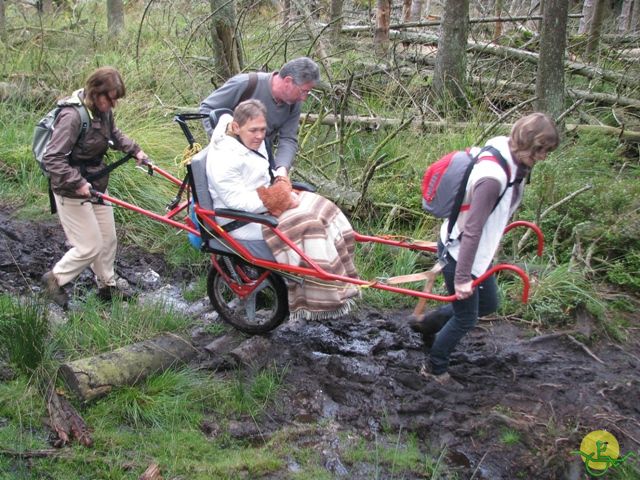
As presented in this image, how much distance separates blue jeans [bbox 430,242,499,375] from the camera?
3.94 m

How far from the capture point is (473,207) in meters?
3.50

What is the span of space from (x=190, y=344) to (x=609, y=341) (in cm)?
323

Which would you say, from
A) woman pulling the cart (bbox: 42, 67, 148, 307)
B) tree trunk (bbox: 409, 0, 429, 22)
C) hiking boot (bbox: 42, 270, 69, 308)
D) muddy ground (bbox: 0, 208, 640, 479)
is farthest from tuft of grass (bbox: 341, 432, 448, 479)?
tree trunk (bbox: 409, 0, 429, 22)

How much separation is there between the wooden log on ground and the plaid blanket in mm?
854

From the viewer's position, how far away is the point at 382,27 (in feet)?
35.0

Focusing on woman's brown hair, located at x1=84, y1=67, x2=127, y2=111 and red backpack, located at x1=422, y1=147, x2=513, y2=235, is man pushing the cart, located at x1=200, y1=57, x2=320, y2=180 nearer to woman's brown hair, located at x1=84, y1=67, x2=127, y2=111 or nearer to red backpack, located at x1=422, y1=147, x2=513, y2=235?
woman's brown hair, located at x1=84, y1=67, x2=127, y2=111

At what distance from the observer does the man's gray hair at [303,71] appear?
14.9 feet

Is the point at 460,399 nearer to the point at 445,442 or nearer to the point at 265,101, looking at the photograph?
the point at 445,442

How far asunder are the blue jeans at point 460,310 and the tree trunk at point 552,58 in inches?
165

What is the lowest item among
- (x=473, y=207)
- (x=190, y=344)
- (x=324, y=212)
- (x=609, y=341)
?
(x=609, y=341)

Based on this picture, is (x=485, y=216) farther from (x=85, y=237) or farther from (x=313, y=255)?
(x=85, y=237)

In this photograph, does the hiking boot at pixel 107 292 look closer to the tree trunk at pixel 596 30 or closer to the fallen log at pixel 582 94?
the fallen log at pixel 582 94

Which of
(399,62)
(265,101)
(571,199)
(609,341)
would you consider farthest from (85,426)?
(399,62)

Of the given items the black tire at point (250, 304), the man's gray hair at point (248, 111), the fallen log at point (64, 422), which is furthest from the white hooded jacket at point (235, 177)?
the fallen log at point (64, 422)
